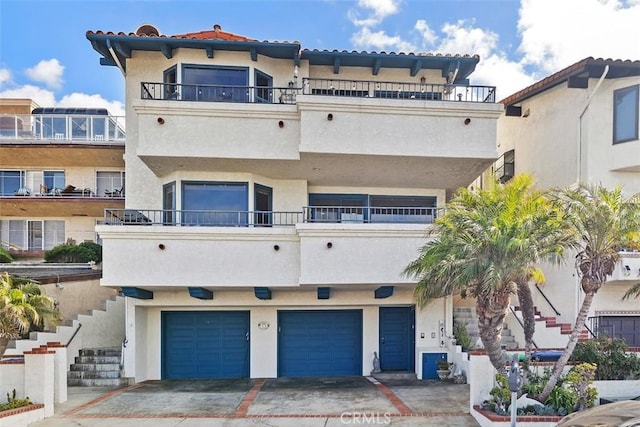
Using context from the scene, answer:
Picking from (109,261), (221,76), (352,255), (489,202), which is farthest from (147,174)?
(489,202)

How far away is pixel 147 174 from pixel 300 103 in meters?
5.88

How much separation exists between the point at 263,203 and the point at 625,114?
12895mm

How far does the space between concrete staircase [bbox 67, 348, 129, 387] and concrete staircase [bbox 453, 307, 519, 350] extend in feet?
38.5

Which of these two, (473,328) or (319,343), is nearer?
(319,343)

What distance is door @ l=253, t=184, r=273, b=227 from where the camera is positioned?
40.4 feet

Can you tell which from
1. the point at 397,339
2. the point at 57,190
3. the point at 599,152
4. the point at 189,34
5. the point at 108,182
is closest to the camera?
the point at 599,152

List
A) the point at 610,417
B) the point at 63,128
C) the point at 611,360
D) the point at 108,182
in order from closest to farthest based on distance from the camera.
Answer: the point at 610,417 → the point at 611,360 → the point at 63,128 → the point at 108,182

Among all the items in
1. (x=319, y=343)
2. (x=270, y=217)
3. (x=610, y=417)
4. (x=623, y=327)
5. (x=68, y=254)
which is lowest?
(x=319, y=343)

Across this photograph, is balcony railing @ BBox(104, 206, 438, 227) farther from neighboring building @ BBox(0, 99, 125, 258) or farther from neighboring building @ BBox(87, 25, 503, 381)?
neighboring building @ BBox(0, 99, 125, 258)

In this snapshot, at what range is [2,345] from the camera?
37.0ft

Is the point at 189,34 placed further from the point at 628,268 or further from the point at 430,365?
the point at 628,268

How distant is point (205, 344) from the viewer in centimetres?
1312

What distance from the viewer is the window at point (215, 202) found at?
1180 cm

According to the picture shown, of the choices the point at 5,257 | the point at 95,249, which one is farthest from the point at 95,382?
the point at 5,257
